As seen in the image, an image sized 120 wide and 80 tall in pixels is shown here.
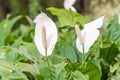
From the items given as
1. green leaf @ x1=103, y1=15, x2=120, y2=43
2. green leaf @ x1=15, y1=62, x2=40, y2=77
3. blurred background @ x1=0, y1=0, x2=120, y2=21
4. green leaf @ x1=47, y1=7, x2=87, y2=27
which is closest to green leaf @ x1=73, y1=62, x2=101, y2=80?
green leaf @ x1=15, y1=62, x2=40, y2=77

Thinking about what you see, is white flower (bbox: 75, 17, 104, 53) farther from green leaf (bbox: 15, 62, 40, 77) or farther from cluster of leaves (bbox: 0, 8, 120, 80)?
green leaf (bbox: 15, 62, 40, 77)

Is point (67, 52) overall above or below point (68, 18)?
below

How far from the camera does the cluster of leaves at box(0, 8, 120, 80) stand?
1.18 meters

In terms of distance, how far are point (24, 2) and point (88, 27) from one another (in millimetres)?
3609

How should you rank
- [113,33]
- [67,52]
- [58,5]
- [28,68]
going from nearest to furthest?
[28,68]
[67,52]
[113,33]
[58,5]

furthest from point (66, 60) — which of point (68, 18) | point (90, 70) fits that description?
point (68, 18)

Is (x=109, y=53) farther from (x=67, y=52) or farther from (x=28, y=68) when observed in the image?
(x=28, y=68)

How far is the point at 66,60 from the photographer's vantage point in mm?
1220

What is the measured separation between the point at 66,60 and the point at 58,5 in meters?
3.35

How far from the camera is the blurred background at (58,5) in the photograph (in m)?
3.71

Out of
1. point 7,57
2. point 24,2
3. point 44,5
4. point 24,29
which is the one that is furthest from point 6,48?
point 24,2

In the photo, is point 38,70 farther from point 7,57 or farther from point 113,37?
point 113,37

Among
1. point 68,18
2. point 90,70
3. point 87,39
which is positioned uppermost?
point 68,18

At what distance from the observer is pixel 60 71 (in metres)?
1.18
